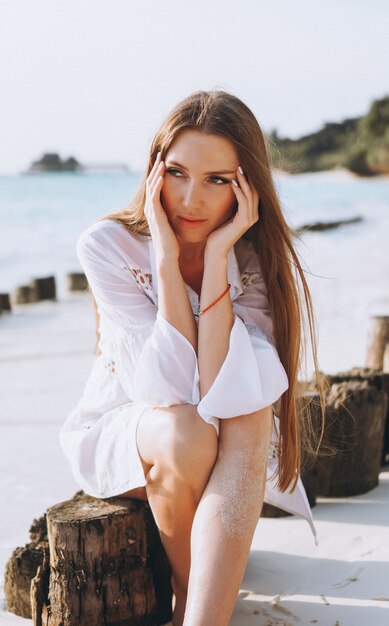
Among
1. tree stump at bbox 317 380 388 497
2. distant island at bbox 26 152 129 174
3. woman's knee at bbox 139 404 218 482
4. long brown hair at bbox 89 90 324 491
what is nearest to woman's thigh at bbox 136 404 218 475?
woman's knee at bbox 139 404 218 482

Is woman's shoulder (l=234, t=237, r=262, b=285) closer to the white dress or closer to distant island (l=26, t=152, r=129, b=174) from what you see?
the white dress

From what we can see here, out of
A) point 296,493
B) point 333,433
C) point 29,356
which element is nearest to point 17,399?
point 29,356

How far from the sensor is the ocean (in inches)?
297

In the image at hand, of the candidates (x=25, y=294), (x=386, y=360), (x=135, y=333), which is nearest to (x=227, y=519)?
(x=135, y=333)

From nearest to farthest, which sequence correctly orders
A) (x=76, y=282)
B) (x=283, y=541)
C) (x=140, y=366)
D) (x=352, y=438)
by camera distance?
(x=140, y=366) < (x=283, y=541) < (x=352, y=438) < (x=76, y=282)

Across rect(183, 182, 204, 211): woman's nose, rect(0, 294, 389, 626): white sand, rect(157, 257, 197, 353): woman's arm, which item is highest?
rect(183, 182, 204, 211): woman's nose

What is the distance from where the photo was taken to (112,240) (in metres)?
2.84

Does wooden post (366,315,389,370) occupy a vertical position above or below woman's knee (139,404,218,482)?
below

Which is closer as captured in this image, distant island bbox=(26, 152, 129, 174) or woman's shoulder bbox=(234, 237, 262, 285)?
woman's shoulder bbox=(234, 237, 262, 285)

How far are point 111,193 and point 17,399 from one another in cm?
4325

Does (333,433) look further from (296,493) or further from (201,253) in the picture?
(201,253)

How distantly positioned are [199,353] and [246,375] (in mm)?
178

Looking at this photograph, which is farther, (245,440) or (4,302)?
(4,302)

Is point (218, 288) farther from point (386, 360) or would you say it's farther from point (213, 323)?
point (386, 360)
